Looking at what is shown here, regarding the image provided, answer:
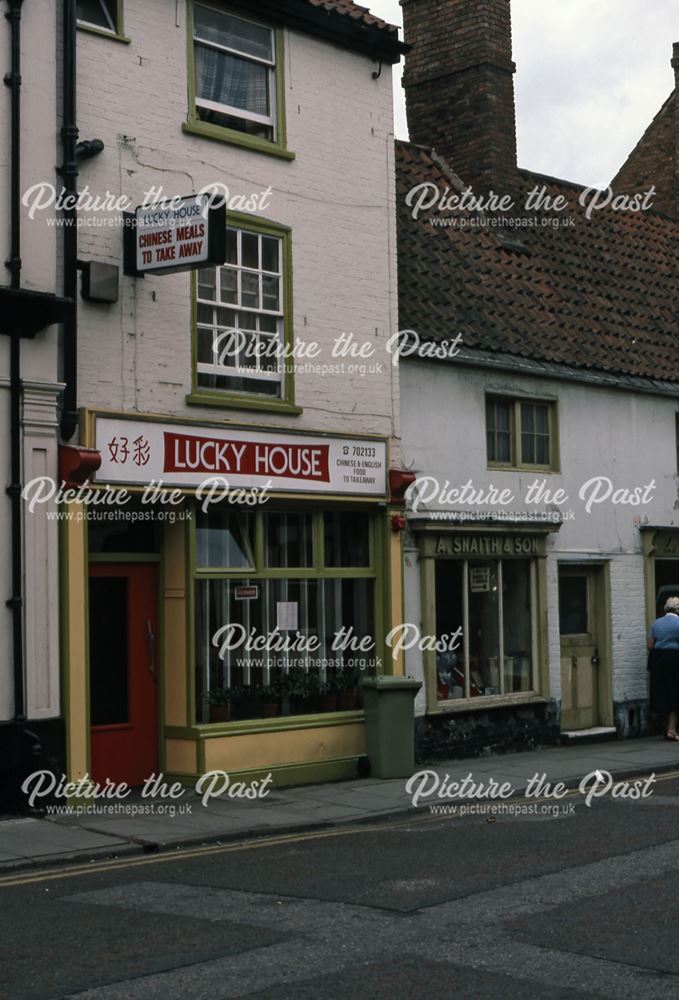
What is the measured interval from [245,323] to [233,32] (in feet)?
10.5

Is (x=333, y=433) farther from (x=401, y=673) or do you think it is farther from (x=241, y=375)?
(x=401, y=673)

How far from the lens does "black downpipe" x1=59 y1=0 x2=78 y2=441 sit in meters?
13.0

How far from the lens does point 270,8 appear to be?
602 inches

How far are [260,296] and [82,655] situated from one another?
175 inches

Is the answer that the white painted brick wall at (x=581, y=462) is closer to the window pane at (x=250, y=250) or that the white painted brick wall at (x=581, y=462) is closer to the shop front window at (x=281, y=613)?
the shop front window at (x=281, y=613)

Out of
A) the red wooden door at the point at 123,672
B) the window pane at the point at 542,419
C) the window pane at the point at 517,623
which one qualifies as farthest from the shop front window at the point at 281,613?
the window pane at the point at 542,419

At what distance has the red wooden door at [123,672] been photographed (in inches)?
553

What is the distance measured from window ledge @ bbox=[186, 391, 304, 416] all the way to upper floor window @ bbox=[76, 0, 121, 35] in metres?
3.71

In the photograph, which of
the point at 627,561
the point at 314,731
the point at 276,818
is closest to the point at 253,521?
the point at 314,731

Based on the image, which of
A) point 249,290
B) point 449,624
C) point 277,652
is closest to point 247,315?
point 249,290

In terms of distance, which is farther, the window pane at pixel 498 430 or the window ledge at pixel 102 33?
the window pane at pixel 498 430

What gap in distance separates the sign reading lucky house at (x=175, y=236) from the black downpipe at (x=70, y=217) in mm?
669

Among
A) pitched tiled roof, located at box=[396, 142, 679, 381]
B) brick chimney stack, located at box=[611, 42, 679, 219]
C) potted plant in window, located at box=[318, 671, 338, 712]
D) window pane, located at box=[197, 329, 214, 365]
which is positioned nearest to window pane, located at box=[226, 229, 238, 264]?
window pane, located at box=[197, 329, 214, 365]

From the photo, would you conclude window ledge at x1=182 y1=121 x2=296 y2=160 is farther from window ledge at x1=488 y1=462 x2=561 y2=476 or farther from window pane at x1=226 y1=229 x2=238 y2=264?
window ledge at x1=488 y1=462 x2=561 y2=476
